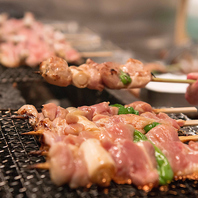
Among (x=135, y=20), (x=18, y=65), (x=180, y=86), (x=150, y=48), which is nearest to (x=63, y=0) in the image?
(x=135, y=20)

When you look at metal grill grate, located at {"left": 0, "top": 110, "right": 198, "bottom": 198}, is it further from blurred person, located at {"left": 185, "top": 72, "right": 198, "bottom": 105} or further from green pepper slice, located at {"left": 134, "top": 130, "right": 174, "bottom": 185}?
blurred person, located at {"left": 185, "top": 72, "right": 198, "bottom": 105}

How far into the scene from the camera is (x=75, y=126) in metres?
2.14

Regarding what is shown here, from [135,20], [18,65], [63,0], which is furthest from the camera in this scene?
[135,20]

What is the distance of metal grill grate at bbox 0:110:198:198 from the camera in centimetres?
172

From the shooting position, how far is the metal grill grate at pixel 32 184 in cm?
172

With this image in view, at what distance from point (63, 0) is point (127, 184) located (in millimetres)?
8332

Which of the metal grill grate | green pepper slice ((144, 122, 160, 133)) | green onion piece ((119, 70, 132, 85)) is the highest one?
green onion piece ((119, 70, 132, 85))

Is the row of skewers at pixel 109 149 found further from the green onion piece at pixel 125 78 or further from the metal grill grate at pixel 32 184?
the green onion piece at pixel 125 78

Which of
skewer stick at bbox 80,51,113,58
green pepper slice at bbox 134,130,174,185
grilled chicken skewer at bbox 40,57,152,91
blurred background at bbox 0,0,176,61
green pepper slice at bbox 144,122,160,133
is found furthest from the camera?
blurred background at bbox 0,0,176,61

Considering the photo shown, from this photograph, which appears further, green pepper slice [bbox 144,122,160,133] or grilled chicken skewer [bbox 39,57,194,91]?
grilled chicken skewer [bbox 39,57,194,91]

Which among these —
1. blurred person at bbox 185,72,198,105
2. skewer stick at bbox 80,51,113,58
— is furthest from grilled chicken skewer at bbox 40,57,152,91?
skewer stick at bbox 80,51,113,58

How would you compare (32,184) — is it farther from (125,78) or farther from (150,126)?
(125,78)

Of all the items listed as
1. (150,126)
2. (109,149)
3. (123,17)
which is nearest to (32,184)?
(109,149)

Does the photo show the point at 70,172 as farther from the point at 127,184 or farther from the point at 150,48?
the point at 150,48
